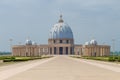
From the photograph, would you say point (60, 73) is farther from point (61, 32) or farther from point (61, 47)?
point (61, 32)

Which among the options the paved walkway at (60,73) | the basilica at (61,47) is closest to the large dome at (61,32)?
the basilica at (61,47)

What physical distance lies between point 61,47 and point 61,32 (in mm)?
8743

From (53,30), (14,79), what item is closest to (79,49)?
(53,30)

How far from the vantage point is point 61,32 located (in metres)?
166

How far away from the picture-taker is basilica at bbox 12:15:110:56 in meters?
157

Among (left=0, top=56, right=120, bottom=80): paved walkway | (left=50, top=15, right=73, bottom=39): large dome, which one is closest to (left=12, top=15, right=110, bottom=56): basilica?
(left=50, top=15, right=73, bottom=39): large dome

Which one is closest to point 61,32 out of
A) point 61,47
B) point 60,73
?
point 61,47

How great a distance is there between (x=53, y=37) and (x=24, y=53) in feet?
58.8

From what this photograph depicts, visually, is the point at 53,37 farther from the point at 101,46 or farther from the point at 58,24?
the point at 101,46

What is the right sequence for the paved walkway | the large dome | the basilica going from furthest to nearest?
the large dome < the basilica < the paved walkway

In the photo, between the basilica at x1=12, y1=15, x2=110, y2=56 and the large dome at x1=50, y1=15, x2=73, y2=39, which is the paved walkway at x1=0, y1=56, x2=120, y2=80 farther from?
the large dome at x1=50, y1=15, x2=73, y2=39

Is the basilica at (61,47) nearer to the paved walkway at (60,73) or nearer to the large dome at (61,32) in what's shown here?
the large dome at (61,32)

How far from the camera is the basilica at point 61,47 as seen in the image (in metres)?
157

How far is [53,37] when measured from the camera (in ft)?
547
